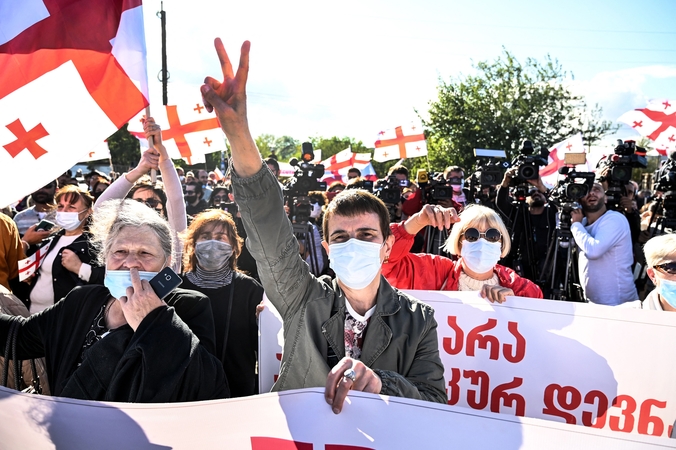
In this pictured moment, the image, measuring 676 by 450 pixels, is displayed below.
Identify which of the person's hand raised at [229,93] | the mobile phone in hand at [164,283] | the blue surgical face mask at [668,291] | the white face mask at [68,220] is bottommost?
the blue surgical face mask at [668,291]

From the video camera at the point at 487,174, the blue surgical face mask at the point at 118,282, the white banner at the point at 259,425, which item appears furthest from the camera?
the video camera at the point at 487,174

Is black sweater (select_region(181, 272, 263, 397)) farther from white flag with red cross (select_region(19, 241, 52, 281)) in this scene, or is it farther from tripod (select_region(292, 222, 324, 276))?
tripod (select_region(292, 222, 324, 276))

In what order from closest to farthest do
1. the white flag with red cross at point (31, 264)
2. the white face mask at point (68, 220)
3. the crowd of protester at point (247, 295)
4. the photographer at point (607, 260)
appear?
the crowd of protester at point (247, 295)
the white flag with red cross at point (31, 264)
the white face mask at point (68, 220)
the photographer at point (607, 260)

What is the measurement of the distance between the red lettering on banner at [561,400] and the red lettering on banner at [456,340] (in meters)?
0.49

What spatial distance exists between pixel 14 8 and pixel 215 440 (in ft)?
7.78

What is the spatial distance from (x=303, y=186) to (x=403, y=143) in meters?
7.49

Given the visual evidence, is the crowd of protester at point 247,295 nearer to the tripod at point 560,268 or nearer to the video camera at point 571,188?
the video camera at point 571,188

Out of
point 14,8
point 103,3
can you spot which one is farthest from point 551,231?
point 14,8

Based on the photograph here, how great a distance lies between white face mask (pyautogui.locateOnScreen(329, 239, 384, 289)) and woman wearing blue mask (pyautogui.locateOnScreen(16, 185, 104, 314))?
1968 mm

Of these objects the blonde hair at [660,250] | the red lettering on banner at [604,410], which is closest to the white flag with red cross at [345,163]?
the blonde hair at [660,250]

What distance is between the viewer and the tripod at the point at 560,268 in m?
4.74

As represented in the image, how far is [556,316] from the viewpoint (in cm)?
282

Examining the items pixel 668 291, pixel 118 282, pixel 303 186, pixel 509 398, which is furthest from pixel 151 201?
pixel 668 291

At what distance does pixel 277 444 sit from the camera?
155 cm
